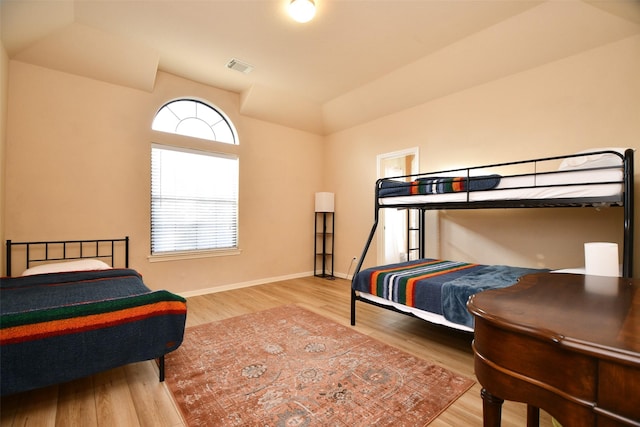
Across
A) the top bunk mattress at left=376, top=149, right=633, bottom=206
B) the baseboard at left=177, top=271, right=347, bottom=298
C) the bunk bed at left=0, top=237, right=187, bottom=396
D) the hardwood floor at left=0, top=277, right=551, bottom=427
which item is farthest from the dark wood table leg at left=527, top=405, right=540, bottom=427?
the baseboard at left=177, top=271, right=347, bottom=298

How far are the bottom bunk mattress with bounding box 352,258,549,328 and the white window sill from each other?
2.09m

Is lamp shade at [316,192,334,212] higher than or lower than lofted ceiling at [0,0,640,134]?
lower

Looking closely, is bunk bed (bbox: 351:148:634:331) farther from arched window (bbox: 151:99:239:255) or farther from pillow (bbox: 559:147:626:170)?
arched window (bbox: 151:99:239:255)

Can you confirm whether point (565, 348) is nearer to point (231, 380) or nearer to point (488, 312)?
point (488, 312)

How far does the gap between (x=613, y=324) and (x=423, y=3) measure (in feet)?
8.59

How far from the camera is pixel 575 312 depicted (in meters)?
0.79

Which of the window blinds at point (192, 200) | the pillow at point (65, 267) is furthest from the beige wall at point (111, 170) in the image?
the pillow at point (65, 267)

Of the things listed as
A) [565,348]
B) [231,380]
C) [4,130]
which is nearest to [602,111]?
[565,348]

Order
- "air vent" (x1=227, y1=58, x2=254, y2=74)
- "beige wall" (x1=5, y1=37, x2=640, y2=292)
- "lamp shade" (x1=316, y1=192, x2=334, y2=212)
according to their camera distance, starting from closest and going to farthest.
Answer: "beige wall" (x1=5, y1=37, x2=640, y2=292)
"air vent" (x1=227, y1=58, x2=254, y2=74)
"lamp shade" (x1=316, y1=192, x2=334, y2=212)

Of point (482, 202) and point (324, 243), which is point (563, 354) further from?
point (324, 243)

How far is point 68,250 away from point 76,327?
1.98 metres

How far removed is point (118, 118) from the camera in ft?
10.5

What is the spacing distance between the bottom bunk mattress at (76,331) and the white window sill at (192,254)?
4.72ft

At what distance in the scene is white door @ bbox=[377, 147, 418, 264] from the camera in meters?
4.27
